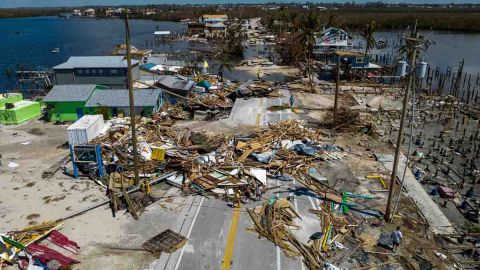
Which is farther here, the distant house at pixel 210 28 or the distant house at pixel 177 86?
the distant house at pixel 210 28

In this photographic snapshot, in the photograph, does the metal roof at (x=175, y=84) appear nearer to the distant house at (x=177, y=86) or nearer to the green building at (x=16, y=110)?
the distant house at (x=177, y=86)

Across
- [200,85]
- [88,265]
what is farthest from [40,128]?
[88,265]

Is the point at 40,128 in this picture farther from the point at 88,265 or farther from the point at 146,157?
the point at 88,265

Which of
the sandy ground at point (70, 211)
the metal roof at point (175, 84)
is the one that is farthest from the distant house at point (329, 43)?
the sandy ground at point (70, 211)

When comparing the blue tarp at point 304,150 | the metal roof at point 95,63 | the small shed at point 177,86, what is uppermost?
the metal roof at point 95,63

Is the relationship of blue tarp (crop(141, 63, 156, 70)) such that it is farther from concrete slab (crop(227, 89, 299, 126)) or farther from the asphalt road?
the asphalt road

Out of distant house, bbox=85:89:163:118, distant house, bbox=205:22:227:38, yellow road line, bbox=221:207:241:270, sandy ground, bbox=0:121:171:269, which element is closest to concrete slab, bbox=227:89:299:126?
distant house, bbox=85:89:163:118
